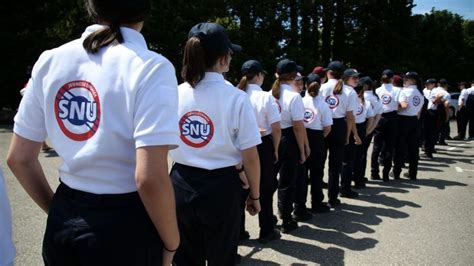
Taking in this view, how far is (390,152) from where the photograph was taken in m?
8.43

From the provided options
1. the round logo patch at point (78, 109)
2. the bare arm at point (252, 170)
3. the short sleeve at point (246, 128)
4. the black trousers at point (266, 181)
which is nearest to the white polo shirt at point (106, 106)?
the round logo patch at point (78, 109)

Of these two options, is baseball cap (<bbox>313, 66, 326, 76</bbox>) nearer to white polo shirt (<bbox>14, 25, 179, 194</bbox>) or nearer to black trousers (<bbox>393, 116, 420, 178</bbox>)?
black trousers (<bbox>393, 116, 420, 178</bbox>)

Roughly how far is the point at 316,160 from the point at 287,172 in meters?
0.92

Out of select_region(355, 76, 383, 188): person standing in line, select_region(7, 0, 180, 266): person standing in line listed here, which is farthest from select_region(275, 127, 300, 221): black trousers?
select_region(7, 0, 180, 266): person standing in line

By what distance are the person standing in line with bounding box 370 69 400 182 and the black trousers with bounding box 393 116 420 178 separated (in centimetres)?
13

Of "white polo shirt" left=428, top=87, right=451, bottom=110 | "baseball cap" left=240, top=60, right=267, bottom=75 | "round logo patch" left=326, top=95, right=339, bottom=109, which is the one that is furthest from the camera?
"white polo shirt" left=428, top=87, right=451, bottom=110

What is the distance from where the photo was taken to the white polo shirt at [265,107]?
462 centimetres

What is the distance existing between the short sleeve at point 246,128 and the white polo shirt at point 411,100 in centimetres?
640

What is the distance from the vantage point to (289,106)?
521 centimetres

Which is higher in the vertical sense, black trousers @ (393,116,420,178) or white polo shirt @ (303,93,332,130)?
white polo shirt @ (303,93,332,130)

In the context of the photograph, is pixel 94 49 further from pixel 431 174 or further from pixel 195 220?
pixel 431 174

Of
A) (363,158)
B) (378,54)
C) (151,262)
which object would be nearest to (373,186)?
(363,158)

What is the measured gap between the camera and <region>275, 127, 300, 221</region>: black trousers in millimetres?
5242

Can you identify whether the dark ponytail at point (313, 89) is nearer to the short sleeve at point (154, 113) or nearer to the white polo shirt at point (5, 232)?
the short sleeve at point (154, 113)
